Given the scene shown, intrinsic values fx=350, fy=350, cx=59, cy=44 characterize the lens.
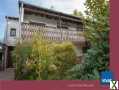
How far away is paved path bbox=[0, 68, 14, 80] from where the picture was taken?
490 centimetres

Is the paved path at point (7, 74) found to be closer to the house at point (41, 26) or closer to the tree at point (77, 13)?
the house at point (41, 26)

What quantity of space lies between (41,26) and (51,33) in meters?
0.19

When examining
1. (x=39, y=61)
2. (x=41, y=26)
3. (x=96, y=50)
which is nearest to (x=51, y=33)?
(x=41, y=26)

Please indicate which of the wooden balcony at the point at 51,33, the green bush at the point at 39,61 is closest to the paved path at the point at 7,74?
the green bush at the point at 39,61

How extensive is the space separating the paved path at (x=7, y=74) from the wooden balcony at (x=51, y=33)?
19.9 inches

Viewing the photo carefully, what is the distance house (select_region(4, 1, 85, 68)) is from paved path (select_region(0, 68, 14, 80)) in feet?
0.27

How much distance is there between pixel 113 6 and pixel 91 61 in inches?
36.9

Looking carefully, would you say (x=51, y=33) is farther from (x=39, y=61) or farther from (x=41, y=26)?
(x=39, y=61)

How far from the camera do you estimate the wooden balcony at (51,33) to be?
513 cm

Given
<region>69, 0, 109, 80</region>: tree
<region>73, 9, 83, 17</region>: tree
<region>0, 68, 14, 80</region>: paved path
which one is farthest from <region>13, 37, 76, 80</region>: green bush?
<region>73, 9, 83, 17</region>: tree

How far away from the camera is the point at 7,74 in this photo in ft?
16.2

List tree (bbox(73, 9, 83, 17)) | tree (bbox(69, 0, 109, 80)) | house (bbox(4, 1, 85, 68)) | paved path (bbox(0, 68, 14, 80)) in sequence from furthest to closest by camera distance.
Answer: tree (bbox(73, 9, 83, 17)) < house (bbox(4, 1, 85, 68)) < paved path (bbox(0, 68, 14, 80)) < tree (bbox(69, 0, 109, 80))

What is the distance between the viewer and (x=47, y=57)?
4.99m

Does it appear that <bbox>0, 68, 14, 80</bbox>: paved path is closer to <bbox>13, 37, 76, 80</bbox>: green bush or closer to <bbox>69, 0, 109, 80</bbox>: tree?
<bbox>13, 37, 76, 80</bbox>: green bush
